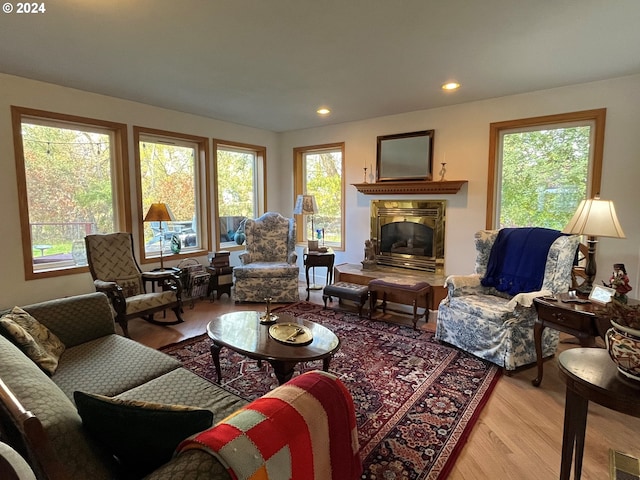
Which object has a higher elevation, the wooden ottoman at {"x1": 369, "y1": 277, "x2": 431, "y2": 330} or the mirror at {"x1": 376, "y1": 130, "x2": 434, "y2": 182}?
the mirror at {"x1": 376, "y1": 130, "x2": 434, "y2": 182}

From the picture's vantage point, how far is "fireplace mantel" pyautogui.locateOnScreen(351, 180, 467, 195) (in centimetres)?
432

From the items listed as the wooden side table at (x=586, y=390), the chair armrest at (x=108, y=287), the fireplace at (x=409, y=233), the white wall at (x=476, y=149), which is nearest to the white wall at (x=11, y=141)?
the chair armrest at (x=108, y=287)

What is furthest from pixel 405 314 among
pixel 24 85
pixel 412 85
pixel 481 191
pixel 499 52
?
pixel 24 85

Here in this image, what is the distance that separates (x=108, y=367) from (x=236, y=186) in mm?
4031

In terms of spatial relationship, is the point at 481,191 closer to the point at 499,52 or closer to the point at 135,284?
the point at 499,52

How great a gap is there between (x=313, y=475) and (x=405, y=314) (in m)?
3.32

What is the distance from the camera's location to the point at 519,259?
3129mm

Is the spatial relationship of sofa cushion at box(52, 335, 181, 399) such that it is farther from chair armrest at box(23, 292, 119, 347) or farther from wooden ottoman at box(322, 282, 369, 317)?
wooden ottoman at box(322, 282, 369, 317)

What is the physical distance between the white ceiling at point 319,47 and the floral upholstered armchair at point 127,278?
5.45 ft

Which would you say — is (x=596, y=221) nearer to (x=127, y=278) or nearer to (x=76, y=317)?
(x=76, y=317)

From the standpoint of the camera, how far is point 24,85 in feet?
11.1

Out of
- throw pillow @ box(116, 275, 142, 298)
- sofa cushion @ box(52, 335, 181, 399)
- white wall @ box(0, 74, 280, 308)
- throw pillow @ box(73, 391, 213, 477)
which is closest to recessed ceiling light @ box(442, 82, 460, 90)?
white wall @ box(0, 74, 280, 308)

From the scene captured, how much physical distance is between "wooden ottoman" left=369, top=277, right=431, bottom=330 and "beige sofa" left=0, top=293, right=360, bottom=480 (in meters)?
2.45

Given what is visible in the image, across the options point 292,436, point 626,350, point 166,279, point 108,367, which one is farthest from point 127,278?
point 626,350
